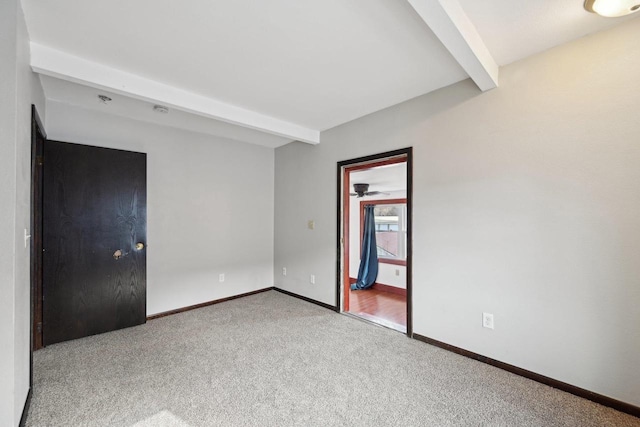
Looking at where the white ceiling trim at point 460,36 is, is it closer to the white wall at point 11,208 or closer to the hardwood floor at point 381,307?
the white wall at point 11,208

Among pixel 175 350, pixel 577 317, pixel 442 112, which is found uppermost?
pixel 442 112

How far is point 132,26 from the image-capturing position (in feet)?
5.57

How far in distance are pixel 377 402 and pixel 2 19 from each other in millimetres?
2997

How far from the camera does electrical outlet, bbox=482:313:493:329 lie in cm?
222

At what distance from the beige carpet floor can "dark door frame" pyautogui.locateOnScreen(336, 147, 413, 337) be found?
603mm

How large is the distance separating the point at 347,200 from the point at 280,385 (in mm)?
2219

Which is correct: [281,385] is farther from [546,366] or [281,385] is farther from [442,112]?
[442,112]

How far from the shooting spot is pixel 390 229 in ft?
19.7

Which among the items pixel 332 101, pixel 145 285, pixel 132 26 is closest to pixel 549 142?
pixel 332 101

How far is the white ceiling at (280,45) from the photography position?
1.57 metres

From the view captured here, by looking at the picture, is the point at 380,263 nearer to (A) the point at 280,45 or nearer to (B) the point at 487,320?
(B) the point at 487,320

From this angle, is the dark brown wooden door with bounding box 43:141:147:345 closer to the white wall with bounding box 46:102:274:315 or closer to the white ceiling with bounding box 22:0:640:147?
the white wall with bounding box 46:102:274:315

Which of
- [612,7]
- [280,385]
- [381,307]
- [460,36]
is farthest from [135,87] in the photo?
[381,307]

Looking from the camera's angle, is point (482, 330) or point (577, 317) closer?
point (577, 317)
